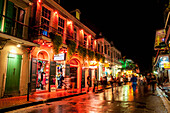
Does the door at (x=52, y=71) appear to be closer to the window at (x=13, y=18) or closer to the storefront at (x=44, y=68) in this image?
the storefront at (x=44, y=68)

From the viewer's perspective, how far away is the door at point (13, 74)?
349 inches

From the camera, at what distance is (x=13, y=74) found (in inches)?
365

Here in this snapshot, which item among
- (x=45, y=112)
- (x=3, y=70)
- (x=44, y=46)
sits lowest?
(x=45, y=112)

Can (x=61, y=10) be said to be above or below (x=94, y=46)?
above

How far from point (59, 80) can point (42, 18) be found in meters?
6.92

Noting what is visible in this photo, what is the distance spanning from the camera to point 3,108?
566 centimetres

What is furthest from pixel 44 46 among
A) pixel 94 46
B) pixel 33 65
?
pixel 94 46

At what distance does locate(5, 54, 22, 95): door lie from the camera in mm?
8863

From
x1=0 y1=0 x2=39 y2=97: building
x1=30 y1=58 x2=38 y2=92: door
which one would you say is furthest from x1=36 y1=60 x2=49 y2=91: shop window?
x1=0 y1=0 x2=39 y2=97: building

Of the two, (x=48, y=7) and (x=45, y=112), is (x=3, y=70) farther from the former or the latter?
(x=48, y=7)

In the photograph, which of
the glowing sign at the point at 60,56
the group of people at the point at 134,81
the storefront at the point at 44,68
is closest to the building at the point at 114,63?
the group of people at the point at 134,81

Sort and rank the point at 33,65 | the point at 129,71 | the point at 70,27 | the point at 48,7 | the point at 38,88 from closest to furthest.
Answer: the point at 33,65 → the point at 38,88 → the point at 48,7 → the point at 70,27 → the point at 129,71

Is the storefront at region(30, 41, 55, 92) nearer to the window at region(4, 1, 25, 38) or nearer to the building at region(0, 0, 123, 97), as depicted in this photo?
the building at region(0, 0, 123, 97)

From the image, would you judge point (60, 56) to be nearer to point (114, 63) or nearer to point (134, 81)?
point (134, 81)
